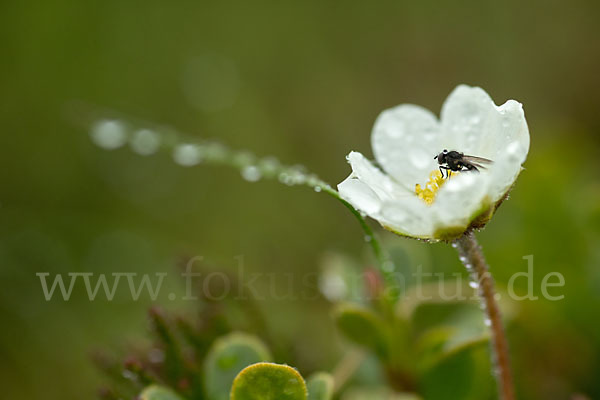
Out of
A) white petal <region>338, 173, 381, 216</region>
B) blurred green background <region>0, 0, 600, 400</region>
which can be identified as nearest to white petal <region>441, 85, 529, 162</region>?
white petal <region>338, 173, 381, 216</region>

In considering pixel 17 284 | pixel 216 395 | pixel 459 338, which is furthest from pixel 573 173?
pixel 17 284

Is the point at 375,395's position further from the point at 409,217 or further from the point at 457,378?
the point at 409,217

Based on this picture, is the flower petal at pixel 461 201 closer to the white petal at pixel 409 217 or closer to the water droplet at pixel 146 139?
the white petal at pixel 409 217

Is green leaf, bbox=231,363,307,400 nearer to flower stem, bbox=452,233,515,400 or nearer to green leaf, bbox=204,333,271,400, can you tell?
green leaf, bbox=204,333,271,400

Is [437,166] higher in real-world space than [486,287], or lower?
higher

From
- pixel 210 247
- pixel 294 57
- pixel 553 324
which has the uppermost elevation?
pixel 294 57

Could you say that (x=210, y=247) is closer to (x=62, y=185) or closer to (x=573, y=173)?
(x=62, y=185)

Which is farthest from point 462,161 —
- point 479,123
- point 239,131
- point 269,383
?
point 239,131
